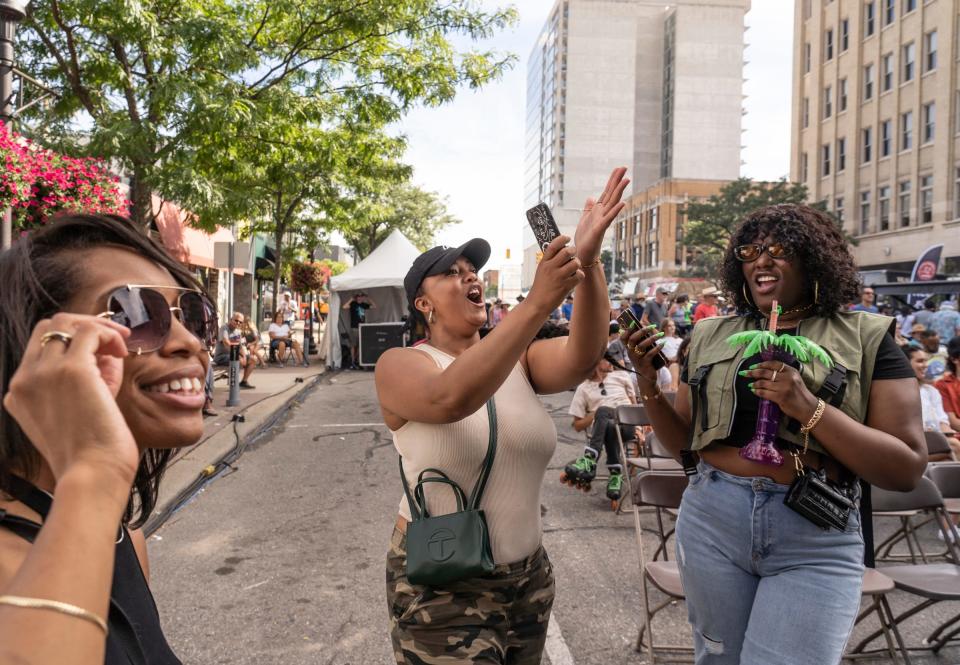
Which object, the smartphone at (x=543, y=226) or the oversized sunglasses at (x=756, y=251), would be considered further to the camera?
the oversized sunglasses at (x=756, y=251)

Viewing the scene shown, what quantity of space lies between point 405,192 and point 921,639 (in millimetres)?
35790

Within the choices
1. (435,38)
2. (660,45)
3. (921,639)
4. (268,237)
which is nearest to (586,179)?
(660,45)

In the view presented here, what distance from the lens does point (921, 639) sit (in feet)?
12.8

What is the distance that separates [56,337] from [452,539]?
54.9 inches

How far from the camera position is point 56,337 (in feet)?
2.65

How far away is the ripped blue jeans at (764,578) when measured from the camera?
1922mm

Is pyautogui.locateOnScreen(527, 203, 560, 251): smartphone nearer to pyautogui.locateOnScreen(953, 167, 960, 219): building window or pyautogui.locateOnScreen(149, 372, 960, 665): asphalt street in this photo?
pyautogui.locateOnScreen(149, 372, 960, 665): asphalt street

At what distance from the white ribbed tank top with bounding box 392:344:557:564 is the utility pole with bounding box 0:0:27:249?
4.91m

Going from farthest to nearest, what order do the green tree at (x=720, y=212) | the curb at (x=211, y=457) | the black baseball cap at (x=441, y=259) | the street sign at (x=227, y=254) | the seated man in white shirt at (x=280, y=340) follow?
the green tree at (x=720, y=212), the seated man in white shirt at (x=280, y=340), the street sign at (x=227, y=254), the curb at (x=211, y=457), the black baseball cap at (x=441, y=259)

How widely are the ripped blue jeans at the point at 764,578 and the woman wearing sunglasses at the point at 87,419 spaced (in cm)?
156

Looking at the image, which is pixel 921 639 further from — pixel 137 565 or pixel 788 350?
pixel 137 565

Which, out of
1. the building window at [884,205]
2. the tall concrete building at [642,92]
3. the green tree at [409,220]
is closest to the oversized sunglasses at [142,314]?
the green tree at [409,220]

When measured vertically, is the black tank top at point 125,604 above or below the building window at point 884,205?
below

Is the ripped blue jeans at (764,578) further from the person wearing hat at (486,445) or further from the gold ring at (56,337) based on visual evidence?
the gold ring at (56,337)
